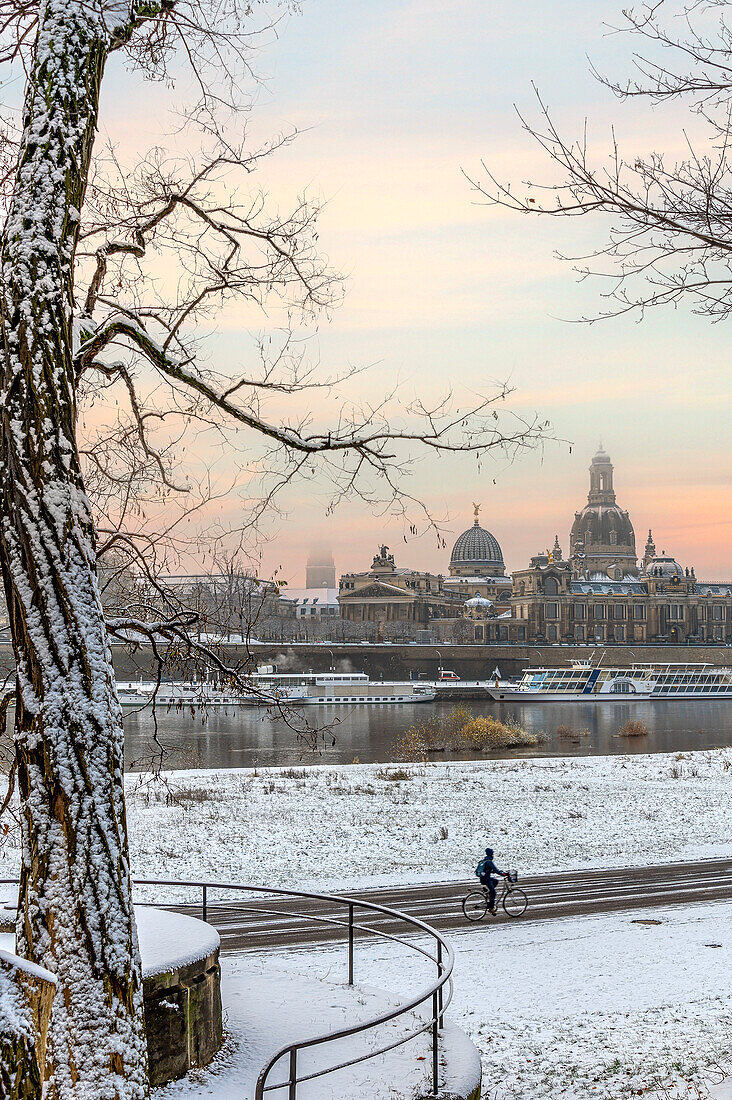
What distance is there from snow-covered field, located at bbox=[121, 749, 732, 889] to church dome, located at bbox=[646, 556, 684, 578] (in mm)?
135683

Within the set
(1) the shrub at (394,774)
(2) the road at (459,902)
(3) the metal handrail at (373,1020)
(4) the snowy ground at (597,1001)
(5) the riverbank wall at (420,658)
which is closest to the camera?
(3) the metal handrail at (373,1020)

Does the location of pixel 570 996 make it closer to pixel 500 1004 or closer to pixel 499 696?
pixel 500 1004

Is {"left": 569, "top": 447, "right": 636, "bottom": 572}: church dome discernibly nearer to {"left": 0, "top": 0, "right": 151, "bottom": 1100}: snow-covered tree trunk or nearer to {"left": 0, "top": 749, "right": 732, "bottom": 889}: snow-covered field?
{"left": 0, "top": 749, "right": 732, "bottom": 889}: snow-covered field

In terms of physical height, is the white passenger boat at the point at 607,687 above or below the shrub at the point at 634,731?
below

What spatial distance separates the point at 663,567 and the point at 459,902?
156 meters

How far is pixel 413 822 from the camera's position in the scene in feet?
76.7

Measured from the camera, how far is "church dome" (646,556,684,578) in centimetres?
16375

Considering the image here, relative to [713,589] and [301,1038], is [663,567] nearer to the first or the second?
[713,589]

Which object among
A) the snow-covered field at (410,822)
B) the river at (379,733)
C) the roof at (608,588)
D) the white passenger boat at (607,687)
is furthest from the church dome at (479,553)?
the snow-covered field at (410,822)

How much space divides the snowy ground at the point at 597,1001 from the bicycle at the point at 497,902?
693 millimetres

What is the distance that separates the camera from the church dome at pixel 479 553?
572ft

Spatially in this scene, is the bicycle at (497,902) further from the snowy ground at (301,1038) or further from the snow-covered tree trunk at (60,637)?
the snow-covered tree trunk at (60,637)

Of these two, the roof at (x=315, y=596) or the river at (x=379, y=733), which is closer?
the river at (x=379, y=733)

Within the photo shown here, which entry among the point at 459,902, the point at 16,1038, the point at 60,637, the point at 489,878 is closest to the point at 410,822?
the point at 459,902
